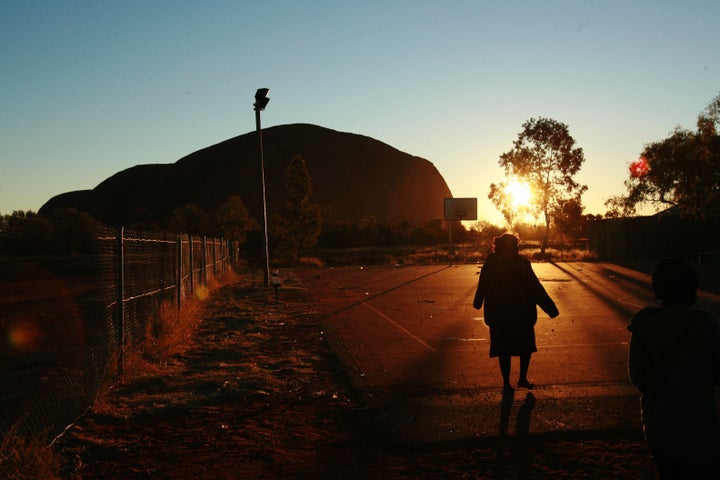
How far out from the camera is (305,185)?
2219 inches

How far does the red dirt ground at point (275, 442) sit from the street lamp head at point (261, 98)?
1599 centimetres

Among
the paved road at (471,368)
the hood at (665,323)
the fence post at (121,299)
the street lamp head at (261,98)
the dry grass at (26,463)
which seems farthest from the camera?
the street lamp head at (261,98)

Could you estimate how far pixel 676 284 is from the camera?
12.4ft

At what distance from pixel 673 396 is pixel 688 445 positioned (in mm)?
240

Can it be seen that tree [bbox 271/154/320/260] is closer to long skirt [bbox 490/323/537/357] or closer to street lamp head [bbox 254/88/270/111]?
street lamp head [bbox 254/88/270/111]

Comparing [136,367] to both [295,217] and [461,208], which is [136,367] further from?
[461,208]

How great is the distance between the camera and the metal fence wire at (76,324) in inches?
243

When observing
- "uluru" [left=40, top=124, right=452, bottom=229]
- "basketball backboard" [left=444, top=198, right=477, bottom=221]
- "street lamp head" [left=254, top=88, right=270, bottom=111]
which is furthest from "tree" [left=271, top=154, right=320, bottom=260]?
"uluru" [left=40, top=124, right=452, bottom=229]

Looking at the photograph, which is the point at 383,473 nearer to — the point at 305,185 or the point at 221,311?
the point at 221,311

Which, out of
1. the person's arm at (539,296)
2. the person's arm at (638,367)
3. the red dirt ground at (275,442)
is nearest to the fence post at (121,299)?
the red dirt ground at (275,442)

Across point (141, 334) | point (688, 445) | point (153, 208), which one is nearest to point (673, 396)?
point (688, 445)

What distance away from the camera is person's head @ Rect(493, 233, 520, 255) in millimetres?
8047

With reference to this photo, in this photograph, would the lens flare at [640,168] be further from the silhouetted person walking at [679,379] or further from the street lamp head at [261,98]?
the silhouetted person walking at [679,379]

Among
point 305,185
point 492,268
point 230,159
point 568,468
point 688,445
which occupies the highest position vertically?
point 230,159
